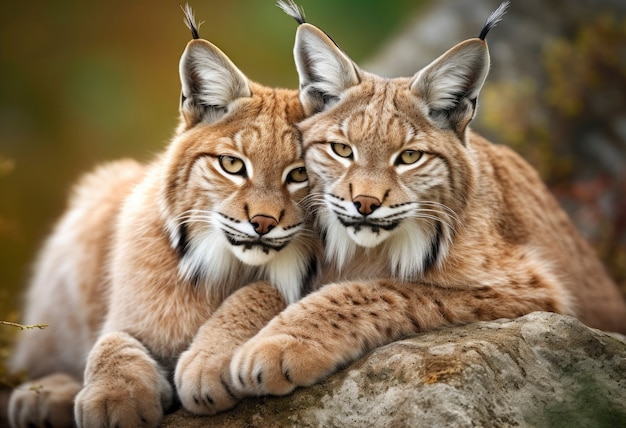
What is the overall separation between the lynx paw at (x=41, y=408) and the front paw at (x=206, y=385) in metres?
0.74

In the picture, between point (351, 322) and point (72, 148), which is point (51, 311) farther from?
point (72, 148)

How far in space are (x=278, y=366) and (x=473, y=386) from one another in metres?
0.63

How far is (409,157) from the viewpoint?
304cm

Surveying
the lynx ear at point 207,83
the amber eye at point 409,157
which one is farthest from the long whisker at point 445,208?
the lynx ear at point 207,83

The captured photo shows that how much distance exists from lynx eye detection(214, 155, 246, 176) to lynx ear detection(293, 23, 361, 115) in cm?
36

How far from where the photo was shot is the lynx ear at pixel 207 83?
314cm

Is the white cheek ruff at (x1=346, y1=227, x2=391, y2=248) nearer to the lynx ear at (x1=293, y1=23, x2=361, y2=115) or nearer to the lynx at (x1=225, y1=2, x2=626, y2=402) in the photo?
the lynx at (x1=225, y1=2, x2=626, y2=402)

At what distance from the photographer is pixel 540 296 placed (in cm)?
321

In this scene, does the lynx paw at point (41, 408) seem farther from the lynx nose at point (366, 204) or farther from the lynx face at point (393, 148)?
the lynx nose at point (366, 204)

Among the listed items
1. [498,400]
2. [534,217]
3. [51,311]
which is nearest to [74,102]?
[51,311]

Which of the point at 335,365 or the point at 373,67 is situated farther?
the point at 373,67

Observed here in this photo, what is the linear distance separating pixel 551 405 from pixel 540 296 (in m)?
0.67

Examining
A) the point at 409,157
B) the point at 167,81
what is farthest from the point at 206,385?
the point at 167,81

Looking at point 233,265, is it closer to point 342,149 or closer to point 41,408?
point 342,149
